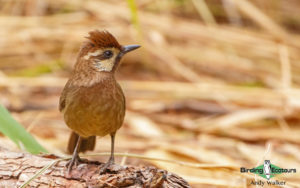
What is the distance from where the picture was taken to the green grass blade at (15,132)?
2982mm

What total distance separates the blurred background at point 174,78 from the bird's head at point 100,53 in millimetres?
1094

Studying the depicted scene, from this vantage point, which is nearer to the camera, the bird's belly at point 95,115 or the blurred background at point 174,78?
the bird's belly at point 95,115

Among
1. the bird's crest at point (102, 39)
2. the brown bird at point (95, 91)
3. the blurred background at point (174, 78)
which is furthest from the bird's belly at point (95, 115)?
the blurred background at point (174, 78)

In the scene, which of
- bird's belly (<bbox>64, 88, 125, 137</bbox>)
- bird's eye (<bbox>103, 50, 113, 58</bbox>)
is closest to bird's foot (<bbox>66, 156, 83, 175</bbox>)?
bird's belly (<bbox>64, 88, 125, 137</bbox>)

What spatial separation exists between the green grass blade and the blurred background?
1054mm

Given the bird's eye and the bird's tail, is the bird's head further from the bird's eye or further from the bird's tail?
the bird's tail


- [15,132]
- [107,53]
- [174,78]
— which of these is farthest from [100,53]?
[174,78]

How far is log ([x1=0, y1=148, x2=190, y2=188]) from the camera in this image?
8.14 ft

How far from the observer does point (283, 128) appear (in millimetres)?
4809

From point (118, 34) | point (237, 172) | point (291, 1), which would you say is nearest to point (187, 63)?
point (118, 34)

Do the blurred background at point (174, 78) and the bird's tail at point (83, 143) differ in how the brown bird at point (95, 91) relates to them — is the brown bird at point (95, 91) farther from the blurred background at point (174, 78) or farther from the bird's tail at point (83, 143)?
the blurred background at point (174, 78)

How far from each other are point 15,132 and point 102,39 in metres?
0.75

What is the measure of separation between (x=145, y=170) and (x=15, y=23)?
151 inches

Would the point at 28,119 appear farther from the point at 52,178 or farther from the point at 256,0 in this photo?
the point at 256,0
